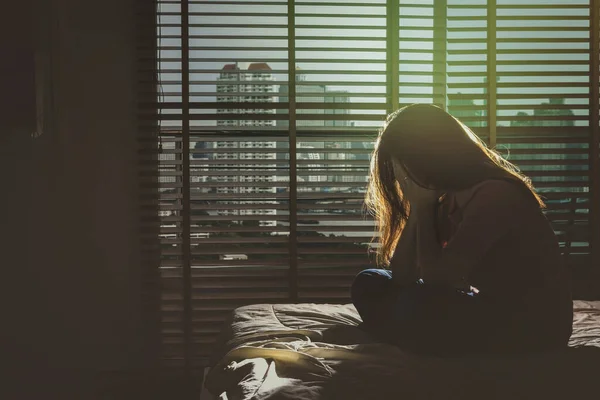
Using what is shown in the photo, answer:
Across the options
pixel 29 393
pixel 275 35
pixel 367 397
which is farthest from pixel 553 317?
pixel 275 35

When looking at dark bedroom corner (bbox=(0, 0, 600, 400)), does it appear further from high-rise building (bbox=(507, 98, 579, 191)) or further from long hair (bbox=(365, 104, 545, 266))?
long hair (bbox=(365, 104, 545, 266))

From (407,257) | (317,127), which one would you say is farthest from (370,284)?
(317,127)

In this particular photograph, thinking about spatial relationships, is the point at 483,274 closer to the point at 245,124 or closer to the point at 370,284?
the point at 370,284

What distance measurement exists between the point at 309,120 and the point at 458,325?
6.34ft

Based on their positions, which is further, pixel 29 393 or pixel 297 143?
pixel 297 143

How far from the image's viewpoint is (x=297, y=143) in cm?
335

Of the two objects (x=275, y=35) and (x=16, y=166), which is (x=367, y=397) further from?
(x=275, y=35)

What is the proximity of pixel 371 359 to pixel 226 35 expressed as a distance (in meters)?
2.19

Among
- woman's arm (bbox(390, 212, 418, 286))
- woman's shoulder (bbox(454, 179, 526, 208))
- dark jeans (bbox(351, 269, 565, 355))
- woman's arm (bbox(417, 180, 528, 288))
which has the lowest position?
dark jeans (bbox(351, 269, 565, 355))

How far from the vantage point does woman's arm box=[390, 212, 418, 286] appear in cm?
194

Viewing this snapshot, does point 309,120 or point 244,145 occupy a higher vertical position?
point 309,120

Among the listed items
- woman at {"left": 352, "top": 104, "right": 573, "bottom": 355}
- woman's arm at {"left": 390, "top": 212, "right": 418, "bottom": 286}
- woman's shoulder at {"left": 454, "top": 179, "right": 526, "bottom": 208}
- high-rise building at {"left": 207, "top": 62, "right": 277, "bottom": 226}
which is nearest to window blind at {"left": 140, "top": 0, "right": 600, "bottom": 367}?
high-rise building at {"left": 207, "top": 62, "right": 277, "bottom": 226}

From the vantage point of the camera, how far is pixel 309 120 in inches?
132

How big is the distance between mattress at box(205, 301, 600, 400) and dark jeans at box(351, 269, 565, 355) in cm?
4
